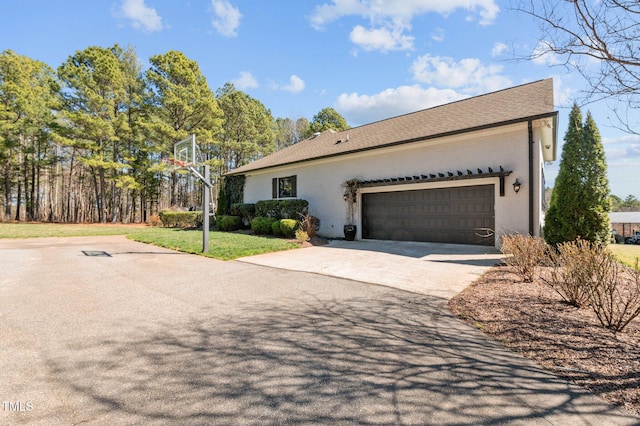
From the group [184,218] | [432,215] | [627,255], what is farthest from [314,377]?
[184,218]

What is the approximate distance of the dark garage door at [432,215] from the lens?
945 centimetres

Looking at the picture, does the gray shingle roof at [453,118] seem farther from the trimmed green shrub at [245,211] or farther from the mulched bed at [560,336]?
the mulched bed at [560,336]

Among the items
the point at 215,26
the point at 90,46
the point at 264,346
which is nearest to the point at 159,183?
the point at 90,46

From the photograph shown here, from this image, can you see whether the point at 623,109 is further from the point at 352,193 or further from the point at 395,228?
the point at 352,193

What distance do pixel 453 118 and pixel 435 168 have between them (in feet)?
8.20

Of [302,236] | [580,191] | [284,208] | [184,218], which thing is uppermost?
[580,191]

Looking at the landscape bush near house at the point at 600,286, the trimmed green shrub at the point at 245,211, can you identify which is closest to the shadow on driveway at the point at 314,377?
the landscape bush near house at the point at 600,286

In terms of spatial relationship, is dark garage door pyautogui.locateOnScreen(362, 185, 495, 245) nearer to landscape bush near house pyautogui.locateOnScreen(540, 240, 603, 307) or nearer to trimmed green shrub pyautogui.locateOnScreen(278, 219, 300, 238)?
trimmed green shrub pyautogui.locateOnScreen(278, 219, 300, 238)

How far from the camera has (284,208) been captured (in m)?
14.0

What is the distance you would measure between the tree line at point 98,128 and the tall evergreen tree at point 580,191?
23.4 metres

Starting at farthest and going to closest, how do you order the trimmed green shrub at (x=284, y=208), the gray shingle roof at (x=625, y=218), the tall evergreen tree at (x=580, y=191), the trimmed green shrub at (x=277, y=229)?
the gray shingle roof at (x=625, y=218) → the trimmed green shrub at (x=284, y=208) → the trimmed green shrub at (x=277, y=229) → the tall evergreen tree at (x=580, y=191)

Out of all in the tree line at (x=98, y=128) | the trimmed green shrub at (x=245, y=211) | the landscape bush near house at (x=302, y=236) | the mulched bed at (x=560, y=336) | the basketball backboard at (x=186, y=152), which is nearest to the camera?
the mulched bed at (x=560, y=336)

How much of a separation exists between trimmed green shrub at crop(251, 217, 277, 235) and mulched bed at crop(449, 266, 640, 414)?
10078mm

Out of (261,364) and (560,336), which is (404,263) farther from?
(261,364)
